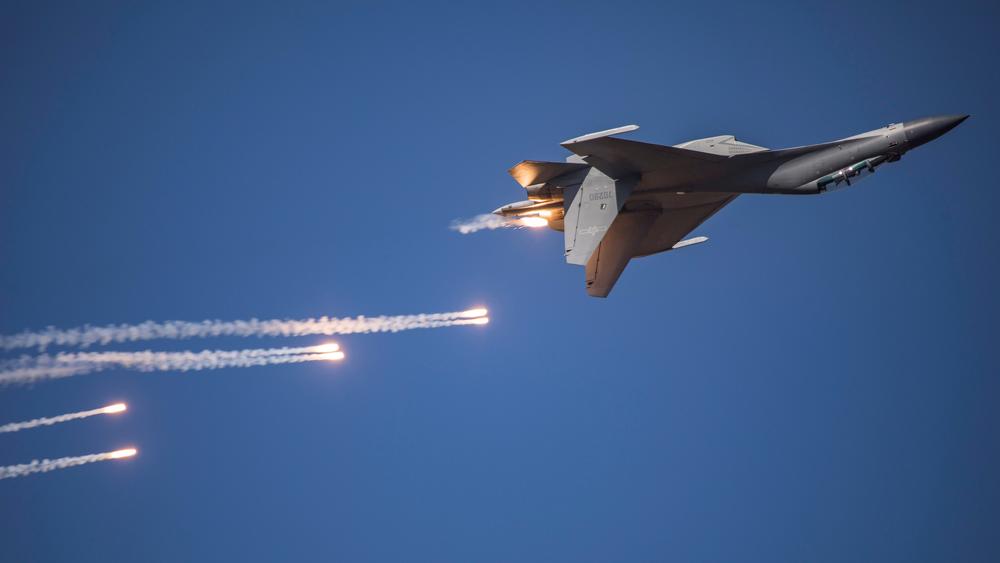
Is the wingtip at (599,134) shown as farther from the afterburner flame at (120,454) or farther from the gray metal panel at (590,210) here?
the afterburner flame at (120,454)

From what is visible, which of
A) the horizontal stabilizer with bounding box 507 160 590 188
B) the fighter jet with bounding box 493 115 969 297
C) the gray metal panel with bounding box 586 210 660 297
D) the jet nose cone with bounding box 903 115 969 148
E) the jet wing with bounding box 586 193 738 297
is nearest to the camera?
the jet nose cone with bounding box 903 115 969 148

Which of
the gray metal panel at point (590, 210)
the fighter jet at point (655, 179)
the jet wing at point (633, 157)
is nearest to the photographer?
the fighter jet at point (655, 179)

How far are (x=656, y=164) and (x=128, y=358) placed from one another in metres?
22.7

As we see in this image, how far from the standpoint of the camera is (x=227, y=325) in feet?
120

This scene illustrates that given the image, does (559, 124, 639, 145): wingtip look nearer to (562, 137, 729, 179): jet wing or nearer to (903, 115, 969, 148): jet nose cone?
(562, 137, 729, 179): jet wing

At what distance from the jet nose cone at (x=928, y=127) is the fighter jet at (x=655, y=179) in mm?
26

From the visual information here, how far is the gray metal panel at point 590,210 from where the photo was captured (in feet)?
91.2

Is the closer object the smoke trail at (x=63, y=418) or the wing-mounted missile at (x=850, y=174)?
the wing-mounted missile at (x=850, y=174)

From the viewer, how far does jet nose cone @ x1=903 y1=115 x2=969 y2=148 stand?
991 inches

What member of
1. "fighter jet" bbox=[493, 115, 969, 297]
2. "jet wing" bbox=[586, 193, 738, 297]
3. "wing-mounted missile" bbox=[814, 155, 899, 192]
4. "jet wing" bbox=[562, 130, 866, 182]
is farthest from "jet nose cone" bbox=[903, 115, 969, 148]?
"jet wing" bbox=[586, 193, 738, 297]

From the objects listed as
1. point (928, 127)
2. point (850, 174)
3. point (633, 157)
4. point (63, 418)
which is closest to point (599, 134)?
point (633, 157)

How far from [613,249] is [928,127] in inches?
398

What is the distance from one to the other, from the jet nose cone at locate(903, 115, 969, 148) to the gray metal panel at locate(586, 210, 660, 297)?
8.08 metres

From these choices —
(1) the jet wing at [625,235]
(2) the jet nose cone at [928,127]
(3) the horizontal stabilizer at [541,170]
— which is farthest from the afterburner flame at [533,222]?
(2) the jet nose cone at [928,127]
